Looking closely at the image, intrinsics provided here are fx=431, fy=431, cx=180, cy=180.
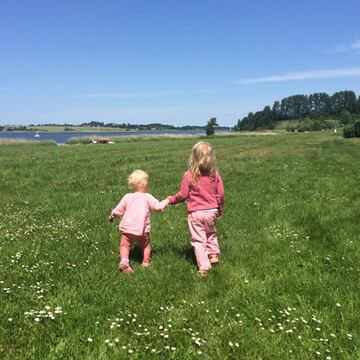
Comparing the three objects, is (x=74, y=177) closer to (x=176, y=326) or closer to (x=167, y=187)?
(x=167, y=187)

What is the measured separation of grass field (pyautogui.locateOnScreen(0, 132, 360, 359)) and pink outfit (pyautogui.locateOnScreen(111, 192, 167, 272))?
0.32 meters

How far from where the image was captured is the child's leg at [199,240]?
25.8ft

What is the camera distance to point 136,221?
324 inches

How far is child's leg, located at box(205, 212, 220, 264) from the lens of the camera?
8.26 m

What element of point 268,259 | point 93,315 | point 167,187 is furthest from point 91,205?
point 93,315

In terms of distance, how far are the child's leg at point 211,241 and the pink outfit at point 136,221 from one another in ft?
2.98

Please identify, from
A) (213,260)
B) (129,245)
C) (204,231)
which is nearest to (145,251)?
(129,245)

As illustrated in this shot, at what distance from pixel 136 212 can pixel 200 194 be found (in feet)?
4.22

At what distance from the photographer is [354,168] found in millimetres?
Answer: 21250

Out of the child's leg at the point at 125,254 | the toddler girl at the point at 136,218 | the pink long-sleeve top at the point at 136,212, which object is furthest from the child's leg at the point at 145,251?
the child's leg at the point at 125,254

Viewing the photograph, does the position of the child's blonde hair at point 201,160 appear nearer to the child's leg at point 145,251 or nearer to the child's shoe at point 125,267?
the child's leg at point 145,251

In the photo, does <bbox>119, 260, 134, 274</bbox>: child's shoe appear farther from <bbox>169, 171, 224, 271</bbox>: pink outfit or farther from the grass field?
<bbox>169, 171, 224, 271</bbox>: pink outfit

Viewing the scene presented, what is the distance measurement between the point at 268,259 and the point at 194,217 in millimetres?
1663

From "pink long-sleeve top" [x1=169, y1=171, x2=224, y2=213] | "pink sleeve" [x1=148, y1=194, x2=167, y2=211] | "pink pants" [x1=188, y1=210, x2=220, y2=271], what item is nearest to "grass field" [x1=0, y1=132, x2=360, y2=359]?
"pink pants" [x1=188, y1=210, x2=220, y2=271]
